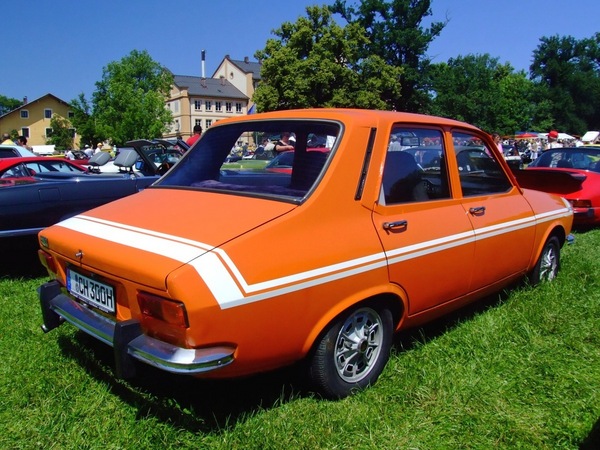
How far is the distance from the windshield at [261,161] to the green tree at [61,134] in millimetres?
73711

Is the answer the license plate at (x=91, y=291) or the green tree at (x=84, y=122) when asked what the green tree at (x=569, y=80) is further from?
the license plate at (x=91, y=291)

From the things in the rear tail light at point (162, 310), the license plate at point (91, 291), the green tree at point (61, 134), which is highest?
the rear tail light at point (162, 310)

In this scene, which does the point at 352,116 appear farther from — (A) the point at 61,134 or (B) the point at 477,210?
(A) the point at 61,134

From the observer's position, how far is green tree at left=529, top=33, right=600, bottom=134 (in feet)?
240

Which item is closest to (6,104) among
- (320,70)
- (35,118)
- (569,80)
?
(35,118)

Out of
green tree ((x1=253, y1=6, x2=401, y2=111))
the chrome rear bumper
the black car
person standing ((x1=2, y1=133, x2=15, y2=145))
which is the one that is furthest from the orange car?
green tree ((x1=253, y1=6, x2=401, y2=111))

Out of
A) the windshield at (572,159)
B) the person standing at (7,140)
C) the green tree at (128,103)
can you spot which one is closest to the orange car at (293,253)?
the windshield at (572,159)

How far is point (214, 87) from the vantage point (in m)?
85.7

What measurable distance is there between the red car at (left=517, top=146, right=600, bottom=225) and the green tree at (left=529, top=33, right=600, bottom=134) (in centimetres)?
6713

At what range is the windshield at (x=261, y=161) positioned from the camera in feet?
9.70

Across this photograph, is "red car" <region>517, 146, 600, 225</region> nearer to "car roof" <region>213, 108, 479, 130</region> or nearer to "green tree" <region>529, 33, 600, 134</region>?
"car roof" <region>213, 108, 479, 130</region>

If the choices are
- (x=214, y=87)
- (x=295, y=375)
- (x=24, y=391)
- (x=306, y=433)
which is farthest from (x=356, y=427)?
(x=214, y=87)

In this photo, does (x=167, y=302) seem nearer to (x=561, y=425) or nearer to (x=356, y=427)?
(x=356, y=427)

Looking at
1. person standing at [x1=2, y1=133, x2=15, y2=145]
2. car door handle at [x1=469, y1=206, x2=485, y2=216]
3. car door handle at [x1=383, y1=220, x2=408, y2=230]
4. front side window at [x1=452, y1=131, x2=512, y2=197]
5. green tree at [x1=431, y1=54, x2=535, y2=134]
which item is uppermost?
green tree at [x1=431, y1=54, x2=535, y2=134]
